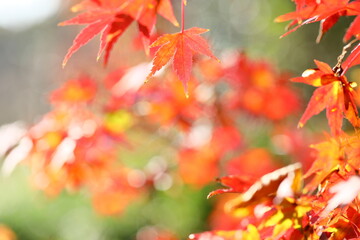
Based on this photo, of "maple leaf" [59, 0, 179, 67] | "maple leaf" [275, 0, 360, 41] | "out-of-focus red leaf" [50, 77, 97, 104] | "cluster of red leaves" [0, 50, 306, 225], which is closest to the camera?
"maple leaf" [275, 0, 360, 41]

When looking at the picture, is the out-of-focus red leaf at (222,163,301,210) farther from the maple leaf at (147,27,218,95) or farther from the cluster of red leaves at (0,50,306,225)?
the cluster of red leaves at (0,50,306,225)

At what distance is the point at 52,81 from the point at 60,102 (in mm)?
10181

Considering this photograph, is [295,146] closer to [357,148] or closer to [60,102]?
[60,102]

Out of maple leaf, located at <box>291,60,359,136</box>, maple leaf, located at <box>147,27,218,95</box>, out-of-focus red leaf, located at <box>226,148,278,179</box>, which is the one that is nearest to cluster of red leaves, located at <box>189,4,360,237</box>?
maple leaf, located at <box>291,60,359,136</box>

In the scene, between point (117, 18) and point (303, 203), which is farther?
point (117, 18)

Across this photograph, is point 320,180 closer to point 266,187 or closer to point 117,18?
point 266,187

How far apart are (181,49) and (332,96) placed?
0.27m

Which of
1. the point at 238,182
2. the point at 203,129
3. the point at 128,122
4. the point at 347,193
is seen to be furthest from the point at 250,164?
the point at 347,193

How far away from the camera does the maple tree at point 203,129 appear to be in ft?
2.57

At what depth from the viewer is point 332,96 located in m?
0.82

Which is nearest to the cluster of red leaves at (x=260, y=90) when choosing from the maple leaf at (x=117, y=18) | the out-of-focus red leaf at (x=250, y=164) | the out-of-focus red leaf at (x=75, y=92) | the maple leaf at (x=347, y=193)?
the out-of-focus red leaf at (x=250, y=164)

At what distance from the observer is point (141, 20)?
3.00 ft

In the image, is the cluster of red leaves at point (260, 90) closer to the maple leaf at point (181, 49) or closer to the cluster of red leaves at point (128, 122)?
the cluster of red leaves at point (128, 122)

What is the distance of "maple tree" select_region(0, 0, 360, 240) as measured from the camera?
78 centimetres
